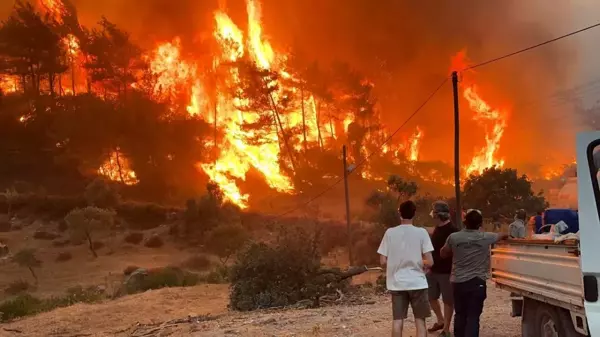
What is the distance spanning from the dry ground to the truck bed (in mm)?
1773

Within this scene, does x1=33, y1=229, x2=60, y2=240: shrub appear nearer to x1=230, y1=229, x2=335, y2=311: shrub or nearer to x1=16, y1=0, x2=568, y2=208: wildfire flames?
x1=16, y1=0, x2=568, y2=208: wildfire flames

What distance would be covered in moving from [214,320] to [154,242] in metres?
29.6

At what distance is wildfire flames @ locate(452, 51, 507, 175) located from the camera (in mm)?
42875

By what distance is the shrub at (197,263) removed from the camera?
3312 centimetres

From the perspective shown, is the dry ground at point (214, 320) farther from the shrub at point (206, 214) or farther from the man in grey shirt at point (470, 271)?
the shrub at point (206, 214)

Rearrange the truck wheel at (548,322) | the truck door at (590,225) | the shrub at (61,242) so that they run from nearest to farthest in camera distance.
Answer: the truck door at (590,225)
the truck wheel at (548,322)
the shrub at (61,242)

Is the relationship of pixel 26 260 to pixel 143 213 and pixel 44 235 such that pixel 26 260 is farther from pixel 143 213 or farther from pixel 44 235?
pixel 143 213

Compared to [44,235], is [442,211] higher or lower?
higher

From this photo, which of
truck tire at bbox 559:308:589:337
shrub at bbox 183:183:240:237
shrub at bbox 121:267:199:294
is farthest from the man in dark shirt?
shrub at bbox 183:183:240:237

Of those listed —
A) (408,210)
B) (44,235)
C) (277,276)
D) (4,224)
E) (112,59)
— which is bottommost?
(44,235)

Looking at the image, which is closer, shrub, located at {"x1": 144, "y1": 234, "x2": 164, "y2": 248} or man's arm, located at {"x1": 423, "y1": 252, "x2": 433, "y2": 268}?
man's arm, located at {"x1": 423, "y1": 252, "x2": 433, "y2": 268}

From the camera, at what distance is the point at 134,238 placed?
40531 mm

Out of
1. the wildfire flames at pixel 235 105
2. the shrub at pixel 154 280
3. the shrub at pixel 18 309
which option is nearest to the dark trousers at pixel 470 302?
the shrub at pixel 18 309

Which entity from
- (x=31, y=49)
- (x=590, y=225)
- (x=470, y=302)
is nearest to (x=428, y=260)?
(x=470, y=302)
